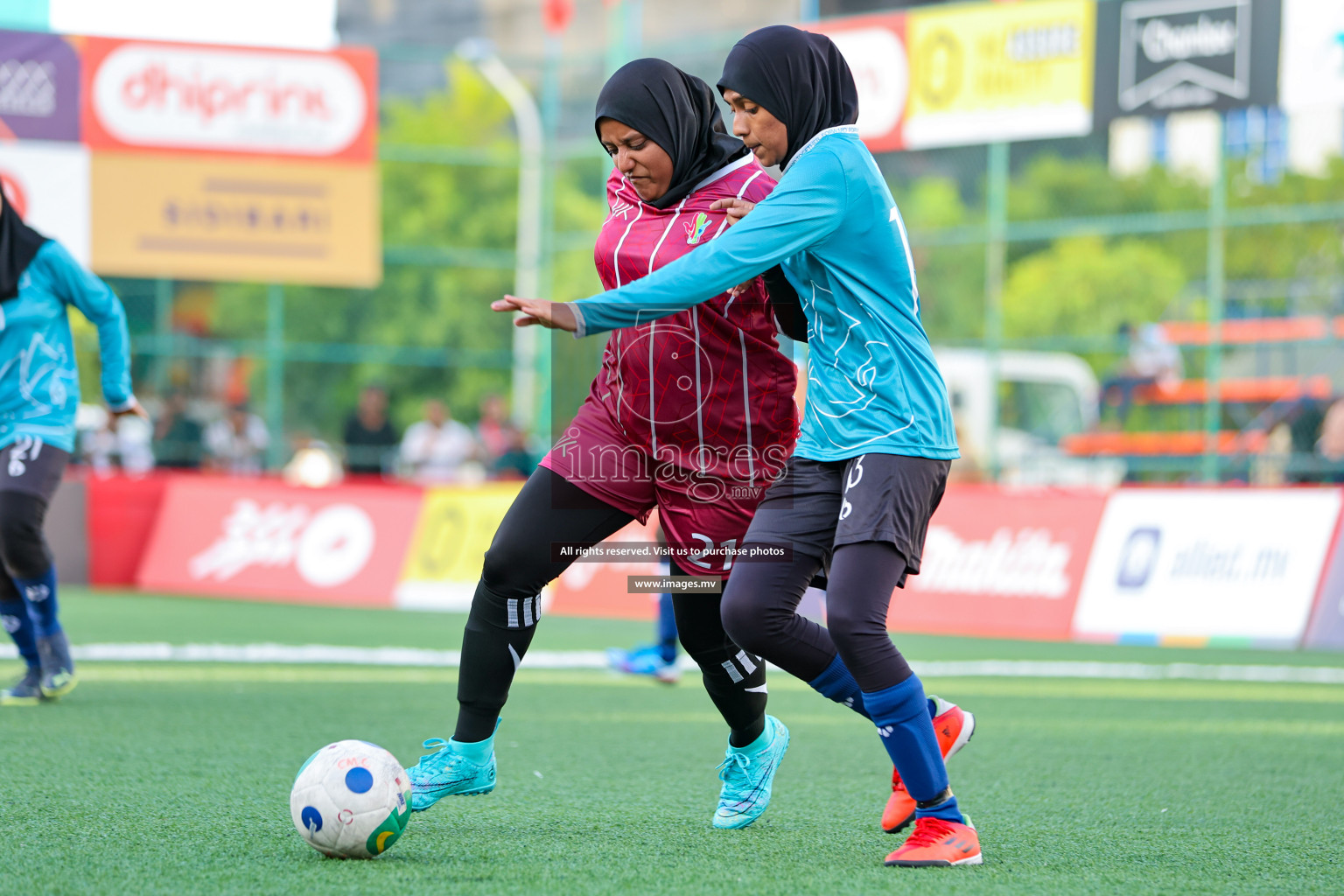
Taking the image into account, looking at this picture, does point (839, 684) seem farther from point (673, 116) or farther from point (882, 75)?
point (882, 75)

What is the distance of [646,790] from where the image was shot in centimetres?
525

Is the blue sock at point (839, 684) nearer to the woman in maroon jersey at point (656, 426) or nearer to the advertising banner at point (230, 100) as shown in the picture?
the woman in maroon jersey at point (656, 426)

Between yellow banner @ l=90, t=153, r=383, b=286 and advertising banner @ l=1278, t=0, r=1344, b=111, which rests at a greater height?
advertising banner @ l=1278, t=0, r=1344, b=111

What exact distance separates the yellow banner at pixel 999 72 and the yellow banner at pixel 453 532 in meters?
5.56

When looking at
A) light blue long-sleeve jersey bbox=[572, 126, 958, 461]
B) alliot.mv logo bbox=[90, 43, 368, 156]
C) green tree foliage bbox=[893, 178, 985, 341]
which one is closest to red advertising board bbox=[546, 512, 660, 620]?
alliot.mv logo bbox=[90, 43, 368, 156]

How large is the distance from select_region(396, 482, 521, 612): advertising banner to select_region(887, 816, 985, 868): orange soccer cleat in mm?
10774

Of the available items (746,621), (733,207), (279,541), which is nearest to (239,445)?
(279,541)

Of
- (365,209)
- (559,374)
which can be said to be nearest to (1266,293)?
(559,374)

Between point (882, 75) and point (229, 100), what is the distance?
717 centimetres

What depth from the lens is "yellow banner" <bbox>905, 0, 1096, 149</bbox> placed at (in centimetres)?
1494

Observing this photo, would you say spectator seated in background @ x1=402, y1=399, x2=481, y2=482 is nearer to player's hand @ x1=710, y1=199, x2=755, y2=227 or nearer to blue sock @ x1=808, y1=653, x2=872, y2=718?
player's hand @ x1=710, y1=199, x2=755, y2=227

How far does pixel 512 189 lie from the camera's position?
42.8 meters

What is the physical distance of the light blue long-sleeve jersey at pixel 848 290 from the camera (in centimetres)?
392

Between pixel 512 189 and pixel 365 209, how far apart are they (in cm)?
2537
